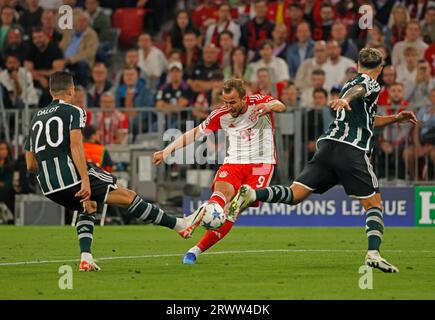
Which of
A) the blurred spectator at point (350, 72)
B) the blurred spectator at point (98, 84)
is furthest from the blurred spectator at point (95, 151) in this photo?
the blurred spectator at point (350, 72)

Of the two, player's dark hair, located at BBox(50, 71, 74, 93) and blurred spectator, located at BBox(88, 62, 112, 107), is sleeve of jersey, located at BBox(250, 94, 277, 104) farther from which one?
blurred spectator, located at BBox(88, 62, 112, 107)

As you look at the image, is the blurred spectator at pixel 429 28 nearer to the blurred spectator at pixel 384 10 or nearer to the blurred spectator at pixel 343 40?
the blurred spectator at pixel 384 10

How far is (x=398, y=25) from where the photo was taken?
2480 cm

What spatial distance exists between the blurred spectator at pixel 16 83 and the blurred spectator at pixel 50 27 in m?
1.60

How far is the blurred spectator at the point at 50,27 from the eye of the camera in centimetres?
2700

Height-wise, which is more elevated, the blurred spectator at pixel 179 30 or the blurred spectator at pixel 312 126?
the blurred spectator at pixel 179 30

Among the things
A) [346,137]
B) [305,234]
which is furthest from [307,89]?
[346,137]

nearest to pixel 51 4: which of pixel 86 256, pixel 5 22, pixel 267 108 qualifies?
pixel 5 22

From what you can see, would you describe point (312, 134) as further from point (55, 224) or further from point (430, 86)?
point (55, 224)

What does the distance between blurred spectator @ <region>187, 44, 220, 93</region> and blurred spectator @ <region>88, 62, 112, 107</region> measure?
199 centimetres

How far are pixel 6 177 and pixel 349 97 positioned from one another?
40.6 feet

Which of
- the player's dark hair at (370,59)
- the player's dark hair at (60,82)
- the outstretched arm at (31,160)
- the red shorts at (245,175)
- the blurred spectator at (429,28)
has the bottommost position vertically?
the red shorts at (245,175)

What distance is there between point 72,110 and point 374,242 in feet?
11.9

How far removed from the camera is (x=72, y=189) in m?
12.6
